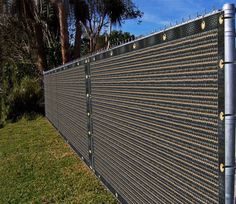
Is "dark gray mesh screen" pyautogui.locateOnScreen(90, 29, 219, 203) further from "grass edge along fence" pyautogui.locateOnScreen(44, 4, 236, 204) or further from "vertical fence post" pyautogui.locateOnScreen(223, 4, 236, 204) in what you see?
"vertical fence post" pyautogui.locateOnScreen(223, 4, 236, 204)

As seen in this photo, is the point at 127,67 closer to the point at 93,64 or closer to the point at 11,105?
the point at 93,64

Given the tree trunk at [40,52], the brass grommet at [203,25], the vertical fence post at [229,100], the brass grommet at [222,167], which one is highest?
the tree trunk at [40,52]

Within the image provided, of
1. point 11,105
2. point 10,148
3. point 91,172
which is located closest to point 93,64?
point 91,172

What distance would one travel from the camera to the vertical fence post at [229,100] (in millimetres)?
2486

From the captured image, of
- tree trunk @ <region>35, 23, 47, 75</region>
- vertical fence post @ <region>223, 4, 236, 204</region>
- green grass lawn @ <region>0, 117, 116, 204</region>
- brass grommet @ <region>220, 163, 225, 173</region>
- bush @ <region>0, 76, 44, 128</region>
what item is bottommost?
green grass lawn @ <region>0, 117, 116, 204</region>

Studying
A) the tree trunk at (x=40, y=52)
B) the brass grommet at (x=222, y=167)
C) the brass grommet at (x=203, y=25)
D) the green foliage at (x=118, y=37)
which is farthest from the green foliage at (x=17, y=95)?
the brass grommet at (x=222, y=167)

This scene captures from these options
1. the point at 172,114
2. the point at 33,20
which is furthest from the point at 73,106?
the point at 33,20

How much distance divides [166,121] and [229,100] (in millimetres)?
928

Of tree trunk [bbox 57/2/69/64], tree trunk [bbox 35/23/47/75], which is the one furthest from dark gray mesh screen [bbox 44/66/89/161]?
tree trunk [bbox 35/23/47/75]

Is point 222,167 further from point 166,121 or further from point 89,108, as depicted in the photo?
point 89,108

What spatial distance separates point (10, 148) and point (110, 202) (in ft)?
17.5

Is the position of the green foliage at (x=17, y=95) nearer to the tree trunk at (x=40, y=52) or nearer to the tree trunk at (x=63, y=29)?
the tree trunk at (x=40, y=52)

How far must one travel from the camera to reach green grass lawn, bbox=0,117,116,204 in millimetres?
5793

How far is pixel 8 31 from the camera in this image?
77.4 ft
